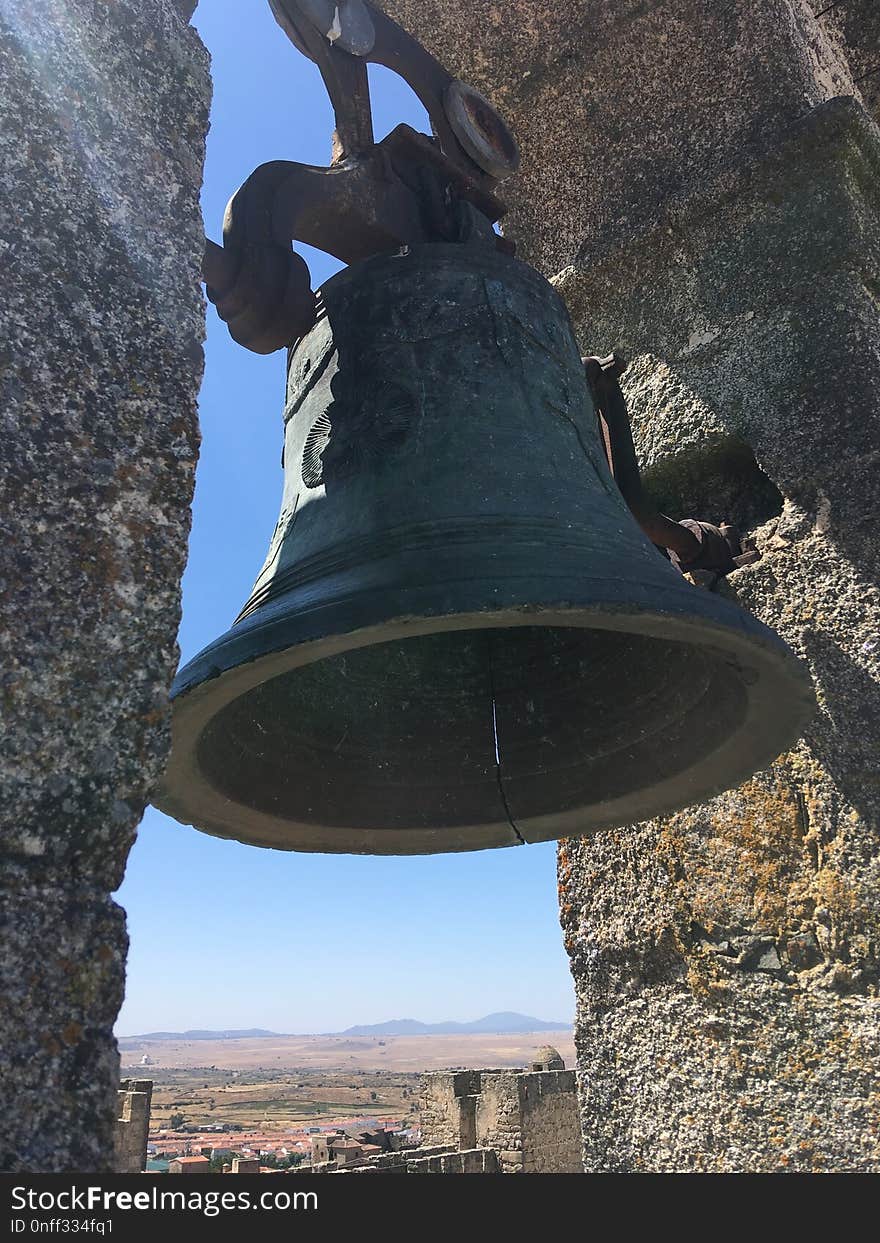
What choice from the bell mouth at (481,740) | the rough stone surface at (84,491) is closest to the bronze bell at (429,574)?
the bell mouth at (481,740)

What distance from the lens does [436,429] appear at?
1.58 metres

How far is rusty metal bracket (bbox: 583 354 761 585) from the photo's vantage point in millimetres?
2096

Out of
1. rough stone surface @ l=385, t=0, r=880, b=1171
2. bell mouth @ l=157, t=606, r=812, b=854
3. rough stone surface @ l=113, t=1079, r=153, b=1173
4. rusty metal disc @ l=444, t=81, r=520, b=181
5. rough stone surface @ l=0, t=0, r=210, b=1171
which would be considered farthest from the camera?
rough stone surface @ l=113, t=1079, r=153, b=1173

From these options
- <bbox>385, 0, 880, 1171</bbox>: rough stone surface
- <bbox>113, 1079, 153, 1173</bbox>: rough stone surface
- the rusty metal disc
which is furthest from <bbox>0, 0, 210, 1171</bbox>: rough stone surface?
<bbox>113, 1079, 153, 1173</bbox>: rough stone surface

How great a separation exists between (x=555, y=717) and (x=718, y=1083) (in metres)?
0.82

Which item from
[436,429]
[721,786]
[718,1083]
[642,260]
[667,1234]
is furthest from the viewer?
[642,260]

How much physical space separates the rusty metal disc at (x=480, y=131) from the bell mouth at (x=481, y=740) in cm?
100

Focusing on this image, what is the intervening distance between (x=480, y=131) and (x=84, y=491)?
149 cm

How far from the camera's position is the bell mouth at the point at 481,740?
160cm

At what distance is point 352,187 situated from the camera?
180 centimetres

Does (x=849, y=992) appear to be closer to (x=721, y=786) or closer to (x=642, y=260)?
(x=721, y=786)

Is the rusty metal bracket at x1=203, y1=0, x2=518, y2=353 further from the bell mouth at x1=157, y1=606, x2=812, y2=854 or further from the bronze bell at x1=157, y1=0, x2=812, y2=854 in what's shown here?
the bell mouth at x1=157, y1=606, x2=812, y2=854

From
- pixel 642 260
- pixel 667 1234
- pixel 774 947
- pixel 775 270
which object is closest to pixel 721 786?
pixel 774 947

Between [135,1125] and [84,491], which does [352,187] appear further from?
[135,1125]
